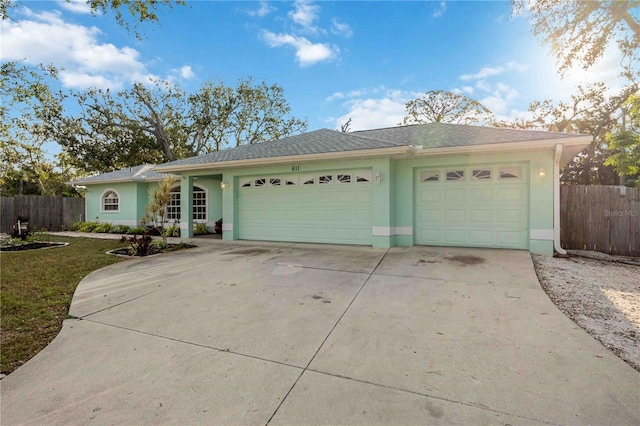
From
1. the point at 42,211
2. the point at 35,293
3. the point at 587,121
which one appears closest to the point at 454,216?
the point at 35,293

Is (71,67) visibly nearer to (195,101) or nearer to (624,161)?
(195,101)

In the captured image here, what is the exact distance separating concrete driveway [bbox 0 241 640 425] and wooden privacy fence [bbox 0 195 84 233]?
15.3 m

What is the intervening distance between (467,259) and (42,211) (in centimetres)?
2071

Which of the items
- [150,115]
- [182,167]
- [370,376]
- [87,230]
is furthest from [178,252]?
[150,115]

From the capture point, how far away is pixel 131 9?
20.4ft

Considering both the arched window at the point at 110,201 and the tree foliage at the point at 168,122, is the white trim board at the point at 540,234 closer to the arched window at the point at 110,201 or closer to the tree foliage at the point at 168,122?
the arched window at the point at 110,201

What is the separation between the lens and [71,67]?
13867 millimetres

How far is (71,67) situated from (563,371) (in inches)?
765

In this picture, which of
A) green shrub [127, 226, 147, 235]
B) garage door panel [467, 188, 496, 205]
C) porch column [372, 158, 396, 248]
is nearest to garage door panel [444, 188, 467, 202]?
garage door panel [467, 188, 496, 205]

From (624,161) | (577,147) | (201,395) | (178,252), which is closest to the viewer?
(201,395)

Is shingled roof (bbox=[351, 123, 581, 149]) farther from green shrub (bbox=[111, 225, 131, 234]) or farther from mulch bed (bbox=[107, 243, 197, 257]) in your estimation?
green shrub (bbox=[111, 225, 131, 234])

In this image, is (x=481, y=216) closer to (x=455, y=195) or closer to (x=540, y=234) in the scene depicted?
(x=455, y=195)

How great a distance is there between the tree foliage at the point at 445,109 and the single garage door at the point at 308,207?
56.6 ft

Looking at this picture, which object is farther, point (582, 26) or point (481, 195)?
point (582, 26)
